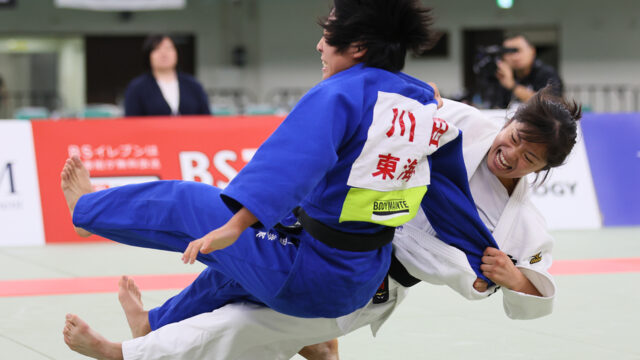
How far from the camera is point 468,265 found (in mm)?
2756

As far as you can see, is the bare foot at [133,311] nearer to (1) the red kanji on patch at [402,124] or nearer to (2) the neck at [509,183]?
(1) the red kanji on patch at [402,124]

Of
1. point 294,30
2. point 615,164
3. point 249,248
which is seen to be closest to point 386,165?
point 249,248

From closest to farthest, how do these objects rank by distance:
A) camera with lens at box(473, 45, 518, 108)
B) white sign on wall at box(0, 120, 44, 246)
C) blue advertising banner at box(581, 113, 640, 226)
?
white sign on wall at box(0, 120, 44, 246) < blue advertising banner at box(581, 113, 640, 226) < camera with lens at box(473, 45, 518, 108)

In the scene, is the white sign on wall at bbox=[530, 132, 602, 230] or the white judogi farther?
the white sign on wall at bbox=[530, 132, 602, 230]

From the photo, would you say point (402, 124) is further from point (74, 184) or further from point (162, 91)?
point (162, 91)

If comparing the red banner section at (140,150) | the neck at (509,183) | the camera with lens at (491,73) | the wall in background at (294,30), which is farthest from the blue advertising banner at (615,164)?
the wall in background at (294,30)

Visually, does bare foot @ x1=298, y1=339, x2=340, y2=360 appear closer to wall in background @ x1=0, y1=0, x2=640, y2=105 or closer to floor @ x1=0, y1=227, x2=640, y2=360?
floor @ x1=0, y1=227, x2=640, y2=360

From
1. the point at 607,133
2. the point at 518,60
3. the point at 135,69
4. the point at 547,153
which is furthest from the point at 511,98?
the point at 135,69

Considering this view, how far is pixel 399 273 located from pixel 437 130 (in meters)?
0.56

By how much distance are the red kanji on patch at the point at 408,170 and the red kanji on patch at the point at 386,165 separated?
4cm

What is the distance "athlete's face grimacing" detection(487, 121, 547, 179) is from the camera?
276cm

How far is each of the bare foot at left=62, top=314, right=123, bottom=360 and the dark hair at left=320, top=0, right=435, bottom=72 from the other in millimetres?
1213

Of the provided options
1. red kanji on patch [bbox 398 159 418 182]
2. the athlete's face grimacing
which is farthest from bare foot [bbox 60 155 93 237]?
the athlete's face grimacing

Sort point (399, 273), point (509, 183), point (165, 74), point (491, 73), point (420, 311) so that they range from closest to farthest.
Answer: point (399, 273) → point (509, 183) → point (420, 311) → point (165, 74) → point (491, 73)
